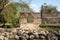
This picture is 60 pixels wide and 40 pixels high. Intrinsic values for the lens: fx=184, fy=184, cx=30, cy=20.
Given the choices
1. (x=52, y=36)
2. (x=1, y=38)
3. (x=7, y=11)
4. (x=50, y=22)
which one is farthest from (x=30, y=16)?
(x=1, y=38)

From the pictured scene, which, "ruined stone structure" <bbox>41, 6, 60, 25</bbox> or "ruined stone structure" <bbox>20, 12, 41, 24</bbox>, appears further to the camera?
"ruined stone structure" <bbox>20, 12, 41, 24</bbox>

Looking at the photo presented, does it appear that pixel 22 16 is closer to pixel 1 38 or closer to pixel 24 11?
pixel 24 11

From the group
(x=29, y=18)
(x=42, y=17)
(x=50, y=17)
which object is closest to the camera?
(x=50, y=17)

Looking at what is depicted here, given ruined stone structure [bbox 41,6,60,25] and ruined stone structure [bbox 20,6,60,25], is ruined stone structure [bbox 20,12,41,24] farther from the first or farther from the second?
ruined stone structure [bbox 41,6,60,25]

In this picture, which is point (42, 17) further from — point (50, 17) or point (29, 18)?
point (29, 18)

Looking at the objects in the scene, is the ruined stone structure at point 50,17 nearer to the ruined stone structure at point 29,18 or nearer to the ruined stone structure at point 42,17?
the ruined stone structure at point 42,17

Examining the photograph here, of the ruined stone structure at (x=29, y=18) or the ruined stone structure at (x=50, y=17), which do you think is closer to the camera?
the ruined stone structure at (x=50, y=17)

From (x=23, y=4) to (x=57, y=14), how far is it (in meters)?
5.33

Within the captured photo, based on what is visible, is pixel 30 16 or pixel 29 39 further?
pixel 30 16

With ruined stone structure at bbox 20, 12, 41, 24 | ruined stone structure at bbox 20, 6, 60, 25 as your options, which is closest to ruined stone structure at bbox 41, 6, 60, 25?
ruined stone structure at bbox 20, 6, 60, 25

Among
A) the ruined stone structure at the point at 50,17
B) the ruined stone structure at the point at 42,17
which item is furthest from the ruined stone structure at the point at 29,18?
the ruined stone structure at the point at 50,17

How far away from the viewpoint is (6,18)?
66.6 ft

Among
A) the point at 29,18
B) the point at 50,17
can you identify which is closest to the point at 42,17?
the point at 50,17

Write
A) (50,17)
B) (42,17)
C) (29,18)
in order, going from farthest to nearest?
(29,18) < (42,17) < (50,17)
